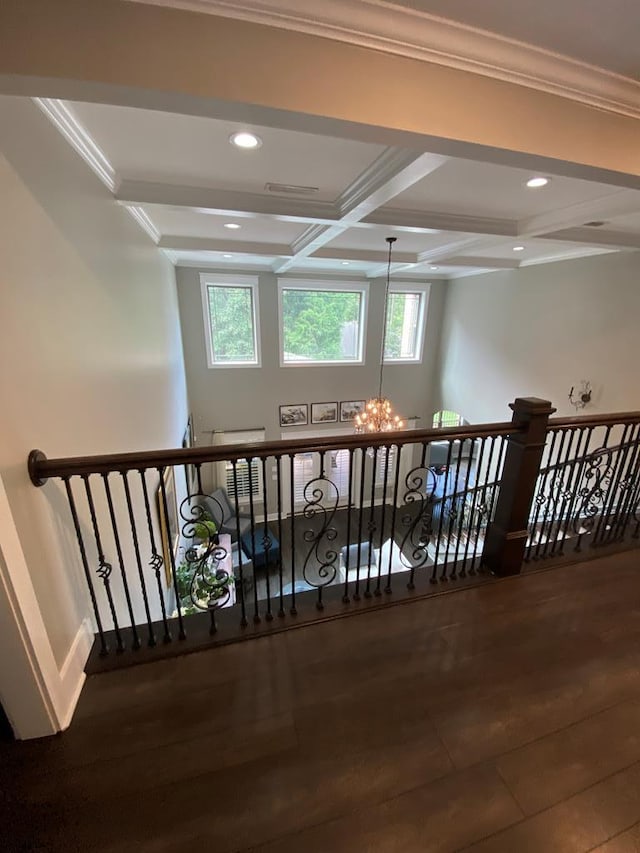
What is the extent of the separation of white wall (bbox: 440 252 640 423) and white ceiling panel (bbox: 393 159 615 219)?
1942mm

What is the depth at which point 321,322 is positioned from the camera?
7160 millimetres

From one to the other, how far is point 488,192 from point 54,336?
3.10 m

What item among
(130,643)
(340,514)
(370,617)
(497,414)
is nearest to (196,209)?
(130,643)

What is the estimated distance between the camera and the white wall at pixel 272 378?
6.51 metres

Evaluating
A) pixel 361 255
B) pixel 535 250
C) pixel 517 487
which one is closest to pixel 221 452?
pixel 517 487

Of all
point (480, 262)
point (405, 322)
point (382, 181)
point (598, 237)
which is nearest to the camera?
point (382, 181)

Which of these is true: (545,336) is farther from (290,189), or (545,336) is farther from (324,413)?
(290,189)

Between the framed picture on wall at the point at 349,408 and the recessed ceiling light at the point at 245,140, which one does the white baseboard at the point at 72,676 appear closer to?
the recessed ceiling light at the point at 245,140

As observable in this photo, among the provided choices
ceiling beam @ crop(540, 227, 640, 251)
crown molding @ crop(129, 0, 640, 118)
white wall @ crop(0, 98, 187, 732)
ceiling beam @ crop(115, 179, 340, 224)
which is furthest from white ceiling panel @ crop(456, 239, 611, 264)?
white wall @ crop(0, 98, 187, 732)

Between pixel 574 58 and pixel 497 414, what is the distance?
552 cm

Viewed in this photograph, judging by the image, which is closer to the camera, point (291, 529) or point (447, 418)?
point (291, 529)

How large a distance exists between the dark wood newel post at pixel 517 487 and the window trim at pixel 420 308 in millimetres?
5792

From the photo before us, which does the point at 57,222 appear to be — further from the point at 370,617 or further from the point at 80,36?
the point at 370,617

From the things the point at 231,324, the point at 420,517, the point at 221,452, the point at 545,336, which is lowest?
the point at 420,517
